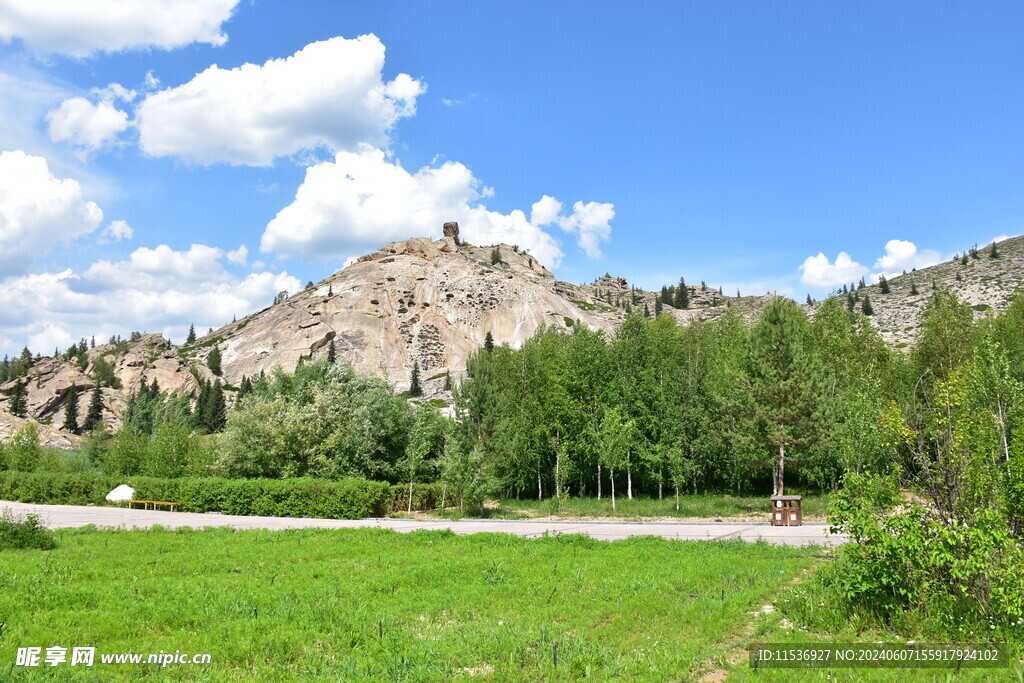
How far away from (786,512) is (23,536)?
23362 mm

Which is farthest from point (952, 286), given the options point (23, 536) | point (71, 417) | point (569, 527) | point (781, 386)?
point (71, 417)

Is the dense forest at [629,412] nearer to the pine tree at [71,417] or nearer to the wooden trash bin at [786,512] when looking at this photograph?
the wooden trash bin at [786,512]

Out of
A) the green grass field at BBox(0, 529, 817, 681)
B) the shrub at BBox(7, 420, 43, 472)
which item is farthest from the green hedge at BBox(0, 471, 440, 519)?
the green grass field at BBox(0, 529, 817, 681)

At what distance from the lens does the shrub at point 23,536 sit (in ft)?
46.5

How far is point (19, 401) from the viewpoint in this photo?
117750mm

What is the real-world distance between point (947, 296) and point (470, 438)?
3674 cm

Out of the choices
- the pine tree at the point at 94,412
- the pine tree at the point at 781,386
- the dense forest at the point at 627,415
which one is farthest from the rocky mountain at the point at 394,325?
the pine tree at the point at 781,386

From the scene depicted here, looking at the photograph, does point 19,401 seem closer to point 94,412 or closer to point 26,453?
point 94,412

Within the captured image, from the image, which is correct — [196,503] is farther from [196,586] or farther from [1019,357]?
[1019,357]

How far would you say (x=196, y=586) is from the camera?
33.0ft

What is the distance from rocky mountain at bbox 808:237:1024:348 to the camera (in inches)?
4400

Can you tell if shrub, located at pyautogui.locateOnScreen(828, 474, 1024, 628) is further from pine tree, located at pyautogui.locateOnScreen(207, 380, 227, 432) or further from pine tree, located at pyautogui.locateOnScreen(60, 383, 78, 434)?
pine tree, located at pyautogui.locateOnScreen(60, 383, 78, 434)

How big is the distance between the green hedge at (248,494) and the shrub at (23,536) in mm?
12719

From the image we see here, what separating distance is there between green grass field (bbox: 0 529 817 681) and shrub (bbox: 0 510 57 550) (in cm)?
48
